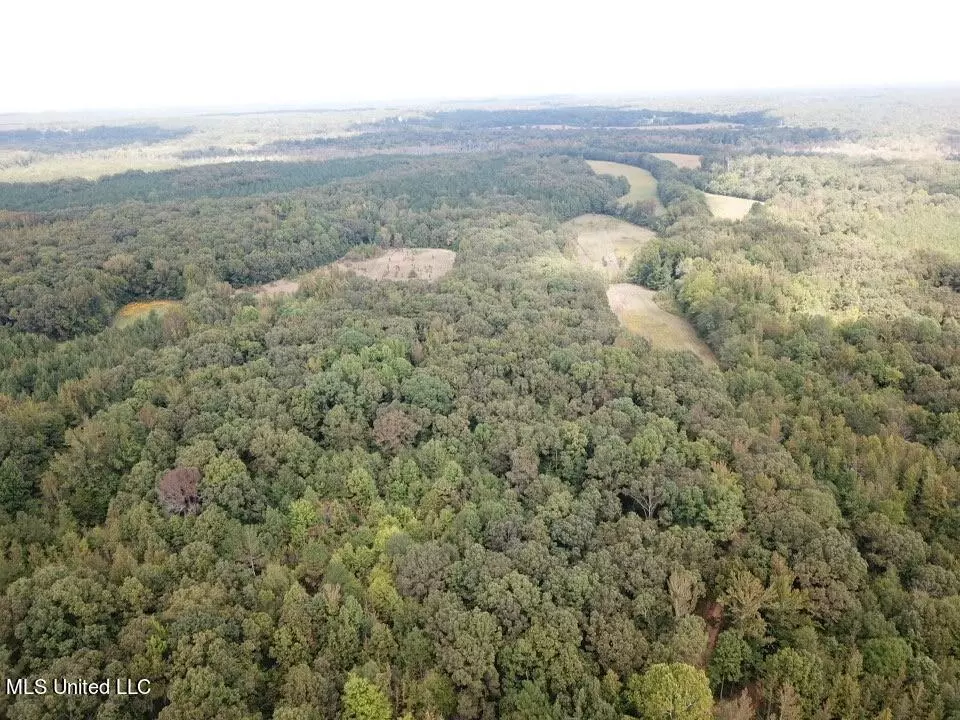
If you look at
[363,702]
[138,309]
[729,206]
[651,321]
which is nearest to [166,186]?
[138,309]

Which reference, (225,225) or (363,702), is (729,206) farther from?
(363,702)

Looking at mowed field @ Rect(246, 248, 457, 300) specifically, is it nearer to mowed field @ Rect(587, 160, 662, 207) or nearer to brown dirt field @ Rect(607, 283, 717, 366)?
brown dirt field @ Rect(607, 283, 717, 366)

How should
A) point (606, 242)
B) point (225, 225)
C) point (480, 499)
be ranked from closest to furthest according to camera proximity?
1. point (480, 499)
2. point (225, 225)
3. point (606, 242)

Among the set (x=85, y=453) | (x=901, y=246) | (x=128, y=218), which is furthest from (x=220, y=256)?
(x=901, y=246)

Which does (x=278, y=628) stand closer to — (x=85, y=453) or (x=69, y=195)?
(x=85, y=453)

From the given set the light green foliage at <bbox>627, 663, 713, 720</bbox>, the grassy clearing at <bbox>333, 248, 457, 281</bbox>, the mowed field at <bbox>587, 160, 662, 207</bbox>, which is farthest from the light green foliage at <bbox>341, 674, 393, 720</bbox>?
the mowed field at <bbox>587, 160, 662, 207</bbox>

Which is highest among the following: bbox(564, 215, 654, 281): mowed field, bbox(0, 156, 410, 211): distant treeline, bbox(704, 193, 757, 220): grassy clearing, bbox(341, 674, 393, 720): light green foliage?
bbox(0, 156, 410, 211): distant treeline

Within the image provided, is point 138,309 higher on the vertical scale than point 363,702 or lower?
higher

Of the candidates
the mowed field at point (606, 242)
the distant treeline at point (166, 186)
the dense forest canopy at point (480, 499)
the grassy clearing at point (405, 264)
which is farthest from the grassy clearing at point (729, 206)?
the distant treeline at point (166, 186)
